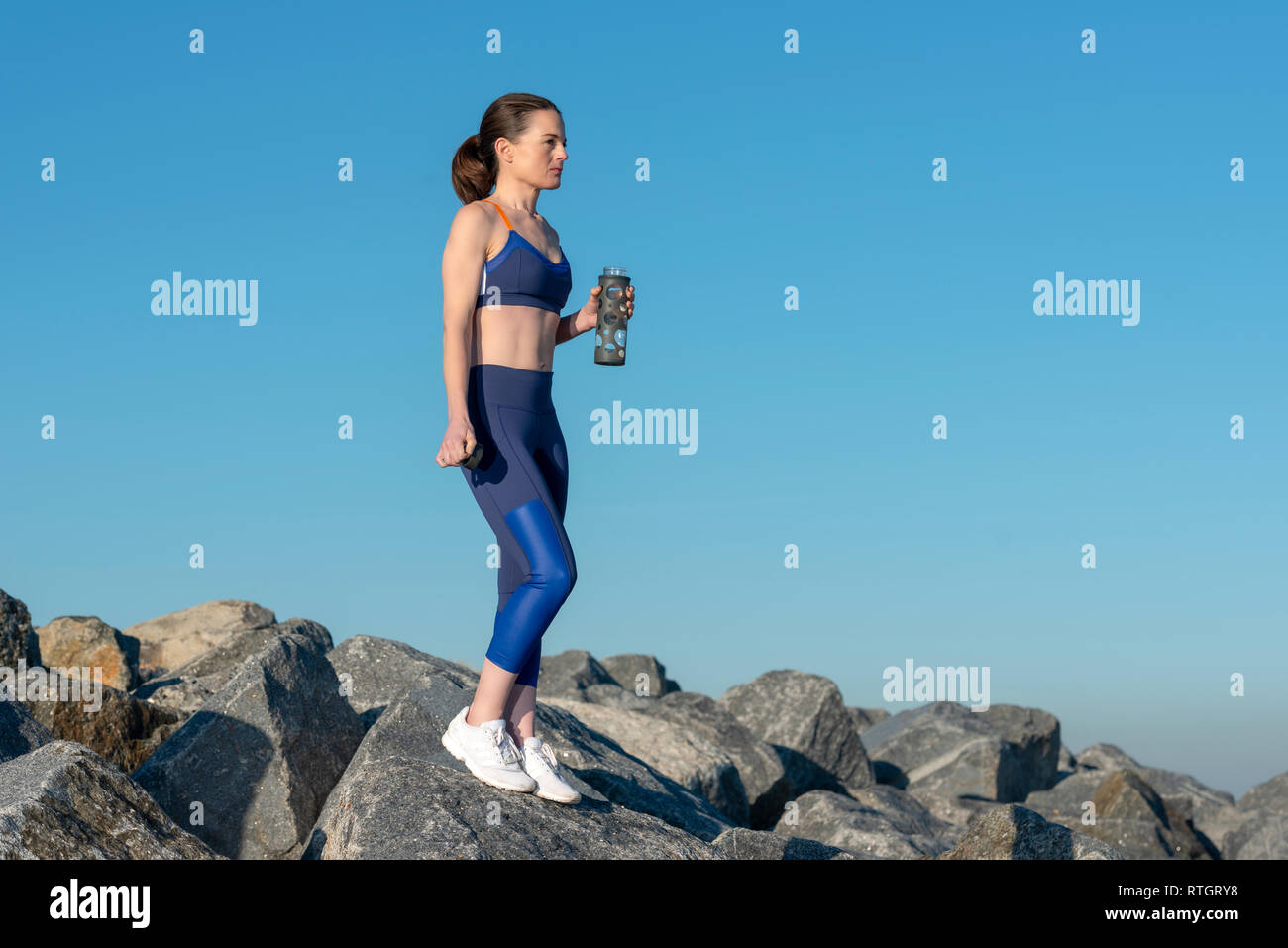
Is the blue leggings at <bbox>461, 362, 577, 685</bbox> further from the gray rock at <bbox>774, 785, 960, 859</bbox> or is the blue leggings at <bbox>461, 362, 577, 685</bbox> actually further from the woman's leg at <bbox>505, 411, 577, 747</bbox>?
the gray rock at <bbox>774, 785, 960, 859</bbox>

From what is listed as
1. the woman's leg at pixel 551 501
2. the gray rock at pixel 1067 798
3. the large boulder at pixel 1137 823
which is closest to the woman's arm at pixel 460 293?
the woman's leg at pixel 551 501

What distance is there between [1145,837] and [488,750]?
12.2 meters

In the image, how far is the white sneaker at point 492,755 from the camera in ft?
A: 21.4

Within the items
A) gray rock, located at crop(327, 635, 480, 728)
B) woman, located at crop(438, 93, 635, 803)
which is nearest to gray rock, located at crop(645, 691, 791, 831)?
gray rock, located at crop(327, 635, 480, 728)

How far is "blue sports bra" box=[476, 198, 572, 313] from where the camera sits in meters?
6.40

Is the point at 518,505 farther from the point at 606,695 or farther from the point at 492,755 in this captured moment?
the point at 606,695

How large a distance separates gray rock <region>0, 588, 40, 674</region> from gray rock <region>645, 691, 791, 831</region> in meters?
6.29

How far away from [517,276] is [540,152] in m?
0.67

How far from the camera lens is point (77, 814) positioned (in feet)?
19.8

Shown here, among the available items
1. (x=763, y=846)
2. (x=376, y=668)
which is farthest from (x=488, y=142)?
(x=376, y=668)

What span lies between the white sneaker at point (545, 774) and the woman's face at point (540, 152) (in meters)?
2.83
